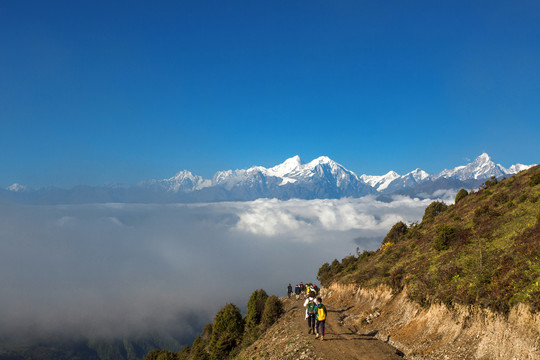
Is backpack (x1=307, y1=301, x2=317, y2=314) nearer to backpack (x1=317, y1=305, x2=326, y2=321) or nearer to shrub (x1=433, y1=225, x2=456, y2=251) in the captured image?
backpack (x1=317, y1=305, x2=326, y2=321)

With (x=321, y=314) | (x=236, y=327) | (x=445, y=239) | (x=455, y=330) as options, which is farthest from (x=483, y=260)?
(x=236, y=327)

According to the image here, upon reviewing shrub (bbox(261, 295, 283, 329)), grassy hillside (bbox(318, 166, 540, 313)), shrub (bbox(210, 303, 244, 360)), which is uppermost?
grassy hillside (bbox(318, 166, 540, 313))

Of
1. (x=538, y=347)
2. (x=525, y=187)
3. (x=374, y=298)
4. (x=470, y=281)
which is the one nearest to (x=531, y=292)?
(x=538, y=347)

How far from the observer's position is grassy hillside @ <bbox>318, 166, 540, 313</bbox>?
56.8 feet

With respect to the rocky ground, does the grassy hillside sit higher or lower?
higher

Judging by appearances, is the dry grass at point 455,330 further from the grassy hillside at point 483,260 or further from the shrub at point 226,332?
the shrub at point 226,332

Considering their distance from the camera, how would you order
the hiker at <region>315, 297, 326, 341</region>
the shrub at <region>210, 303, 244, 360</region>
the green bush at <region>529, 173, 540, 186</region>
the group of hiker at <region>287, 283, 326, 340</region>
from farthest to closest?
the shrub at <region>210, 303, 244, 360</region>, the green bush at <region>529, 173, 540, 186</region>, the group of hiker at <region>287, 283, 326, 340</region>, the hiker at <region>315, 297, 326, 341</region>

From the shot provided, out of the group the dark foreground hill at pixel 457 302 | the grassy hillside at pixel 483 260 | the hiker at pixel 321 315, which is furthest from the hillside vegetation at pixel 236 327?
the hiker at pixel 321 315

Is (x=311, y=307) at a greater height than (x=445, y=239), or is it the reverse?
(x=445, y=239)

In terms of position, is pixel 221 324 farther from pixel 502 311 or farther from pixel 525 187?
pixel 525 187

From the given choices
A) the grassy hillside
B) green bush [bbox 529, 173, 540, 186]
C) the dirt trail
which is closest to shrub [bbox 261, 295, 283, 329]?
the grassy hillside

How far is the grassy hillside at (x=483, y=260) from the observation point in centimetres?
1731

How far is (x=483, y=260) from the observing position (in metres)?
22.2

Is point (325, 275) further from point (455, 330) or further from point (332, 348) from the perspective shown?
point (455, 330)
